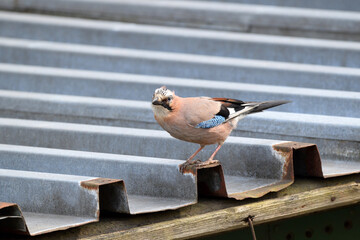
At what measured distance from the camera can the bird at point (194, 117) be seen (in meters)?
3.44

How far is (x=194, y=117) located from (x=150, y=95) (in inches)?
41.7

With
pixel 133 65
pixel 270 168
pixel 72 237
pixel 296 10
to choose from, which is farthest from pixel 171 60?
pixel 72 237

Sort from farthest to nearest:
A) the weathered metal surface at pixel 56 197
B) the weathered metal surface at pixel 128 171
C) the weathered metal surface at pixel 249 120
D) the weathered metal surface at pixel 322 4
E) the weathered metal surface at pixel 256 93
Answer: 1. the weathered metal surface at pixel 322 4
2. the weathered metal surface at pixel 256 93
3. the weathered metal surface at pixel 249 120
4. the weathered metal surface at pixel 128 171
5. the weathered metal surface at pixel 56 197

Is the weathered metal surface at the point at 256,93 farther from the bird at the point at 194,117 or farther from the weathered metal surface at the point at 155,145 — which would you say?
the bird at the point at 194,117

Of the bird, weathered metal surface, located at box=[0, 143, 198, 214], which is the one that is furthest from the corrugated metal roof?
the bird

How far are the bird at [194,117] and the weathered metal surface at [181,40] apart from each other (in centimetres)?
165

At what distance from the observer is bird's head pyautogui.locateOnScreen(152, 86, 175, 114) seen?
11.2ft

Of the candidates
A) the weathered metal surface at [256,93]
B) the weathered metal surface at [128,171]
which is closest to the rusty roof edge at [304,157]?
the weathered metal surface at [128,171]

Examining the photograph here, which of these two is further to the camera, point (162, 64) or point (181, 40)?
point (181, 40)

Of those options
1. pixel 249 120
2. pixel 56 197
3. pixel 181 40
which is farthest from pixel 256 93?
pixel 56 197

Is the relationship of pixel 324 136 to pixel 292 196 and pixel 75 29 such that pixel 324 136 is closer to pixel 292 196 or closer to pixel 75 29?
pixel 292 196

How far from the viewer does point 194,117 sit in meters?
3.49

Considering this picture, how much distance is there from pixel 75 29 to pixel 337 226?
2.75 meters

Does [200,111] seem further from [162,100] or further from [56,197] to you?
[56,197]
